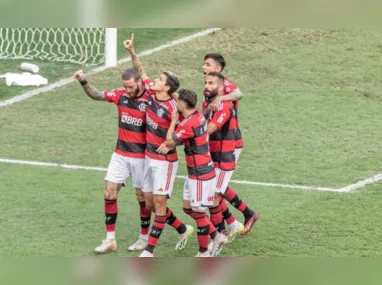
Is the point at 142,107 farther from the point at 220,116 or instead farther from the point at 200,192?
the point at 200,192

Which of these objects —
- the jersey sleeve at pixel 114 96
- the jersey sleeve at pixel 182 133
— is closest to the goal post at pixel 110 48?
the jersey sleeve at pixel 114 96

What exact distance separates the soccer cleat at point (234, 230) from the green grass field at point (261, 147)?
0.08 m

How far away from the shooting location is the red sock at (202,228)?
36.9 feet

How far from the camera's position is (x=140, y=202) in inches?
460

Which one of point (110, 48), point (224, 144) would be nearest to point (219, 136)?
point (224, 144)

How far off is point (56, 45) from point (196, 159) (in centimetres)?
898

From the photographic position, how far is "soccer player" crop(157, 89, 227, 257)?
35.7 feet

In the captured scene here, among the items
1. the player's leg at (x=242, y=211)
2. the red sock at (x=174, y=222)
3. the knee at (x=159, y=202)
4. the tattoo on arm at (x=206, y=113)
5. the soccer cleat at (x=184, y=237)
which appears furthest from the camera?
the player's leg at (x=242, y=211)

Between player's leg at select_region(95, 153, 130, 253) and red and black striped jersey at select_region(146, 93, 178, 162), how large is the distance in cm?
41

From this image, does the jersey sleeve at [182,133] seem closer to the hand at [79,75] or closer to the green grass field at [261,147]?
the hand at [79,75]

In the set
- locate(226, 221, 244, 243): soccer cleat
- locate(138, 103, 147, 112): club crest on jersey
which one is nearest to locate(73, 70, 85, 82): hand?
locate(138, 103, 147, 112): club crest on jersey

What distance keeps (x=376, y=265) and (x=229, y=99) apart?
97.4 inches
